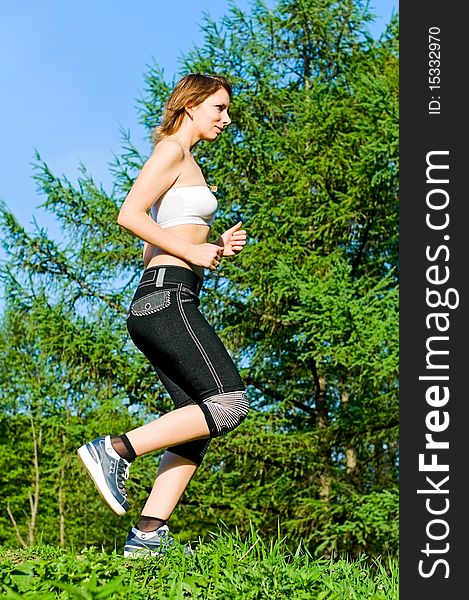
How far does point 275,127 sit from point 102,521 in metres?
10.2

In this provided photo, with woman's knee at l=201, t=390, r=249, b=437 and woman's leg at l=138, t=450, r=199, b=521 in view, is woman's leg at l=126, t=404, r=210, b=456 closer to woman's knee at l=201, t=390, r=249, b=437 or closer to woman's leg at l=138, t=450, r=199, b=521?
woman's knee at l=201, t=390, r=249, b=437

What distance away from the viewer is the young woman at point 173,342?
3203mm

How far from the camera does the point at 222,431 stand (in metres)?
3.22

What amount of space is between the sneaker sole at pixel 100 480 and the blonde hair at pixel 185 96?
55.5 inches

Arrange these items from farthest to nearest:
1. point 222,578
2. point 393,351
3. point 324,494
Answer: point 324,494
point 393,351
point 222,578

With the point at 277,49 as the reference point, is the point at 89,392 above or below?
below

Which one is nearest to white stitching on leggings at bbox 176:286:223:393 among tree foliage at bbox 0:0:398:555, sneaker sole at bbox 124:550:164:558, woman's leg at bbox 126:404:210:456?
woman's leg at bbox 126:404:210:456

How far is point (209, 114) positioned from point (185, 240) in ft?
1.94

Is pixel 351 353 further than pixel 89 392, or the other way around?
pixel 89 392

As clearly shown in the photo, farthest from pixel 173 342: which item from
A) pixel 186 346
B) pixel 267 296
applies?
pixel 267 296

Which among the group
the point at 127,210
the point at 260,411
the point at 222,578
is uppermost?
the point at 260,411

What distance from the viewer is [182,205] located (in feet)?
11.2

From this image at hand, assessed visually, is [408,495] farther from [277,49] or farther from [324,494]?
[277,49]

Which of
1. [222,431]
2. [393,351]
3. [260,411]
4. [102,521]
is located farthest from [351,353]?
[102,521]
